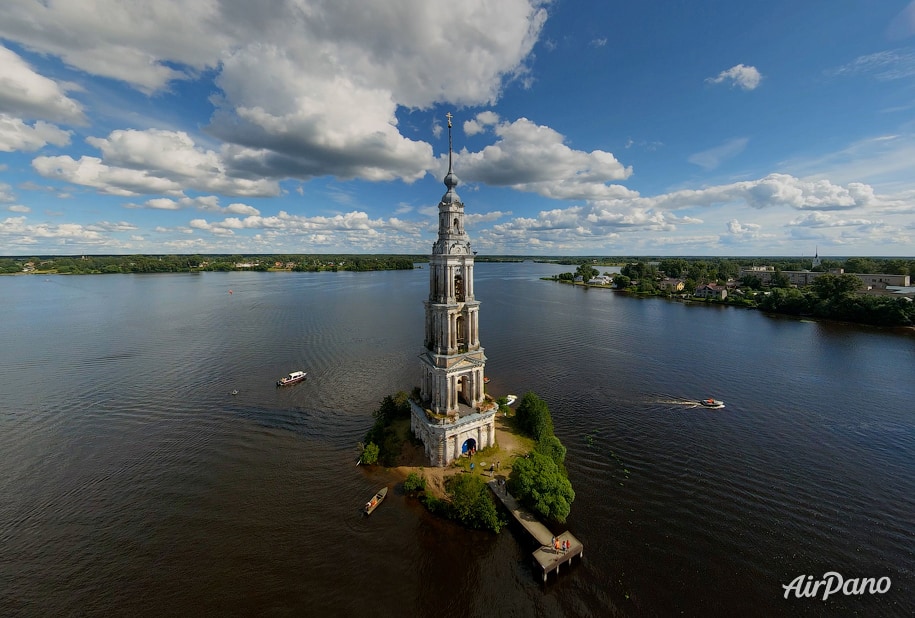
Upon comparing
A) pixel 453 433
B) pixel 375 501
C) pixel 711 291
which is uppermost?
pixel 711 291

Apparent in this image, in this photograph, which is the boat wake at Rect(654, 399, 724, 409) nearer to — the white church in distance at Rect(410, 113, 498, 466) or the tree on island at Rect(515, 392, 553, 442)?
the tree on island at Rect(515, 392, 553, 442)

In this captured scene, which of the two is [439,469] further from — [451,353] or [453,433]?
[451,353]

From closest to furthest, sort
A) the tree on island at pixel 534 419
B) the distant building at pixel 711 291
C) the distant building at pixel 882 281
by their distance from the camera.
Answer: the tree on island at pixel 534 419 < the distant building at pixel 882 281 < the distant building at pixel 711 291

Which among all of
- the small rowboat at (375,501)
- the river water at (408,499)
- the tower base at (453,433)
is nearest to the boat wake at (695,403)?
the river water at (408,499)

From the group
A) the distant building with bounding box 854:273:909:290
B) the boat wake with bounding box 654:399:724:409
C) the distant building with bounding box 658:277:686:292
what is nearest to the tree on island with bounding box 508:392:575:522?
the boat wake with bounding box 654:399:724:409

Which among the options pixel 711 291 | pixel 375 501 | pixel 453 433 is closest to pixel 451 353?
pixel 453 433

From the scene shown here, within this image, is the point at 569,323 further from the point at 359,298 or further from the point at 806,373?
the point at 359,298

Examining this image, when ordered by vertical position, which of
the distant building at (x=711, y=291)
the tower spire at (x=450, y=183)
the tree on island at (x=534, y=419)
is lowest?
the tree on island at (x=534, y=419)

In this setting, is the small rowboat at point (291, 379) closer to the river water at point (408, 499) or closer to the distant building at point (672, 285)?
the river water at point (408, 499)
